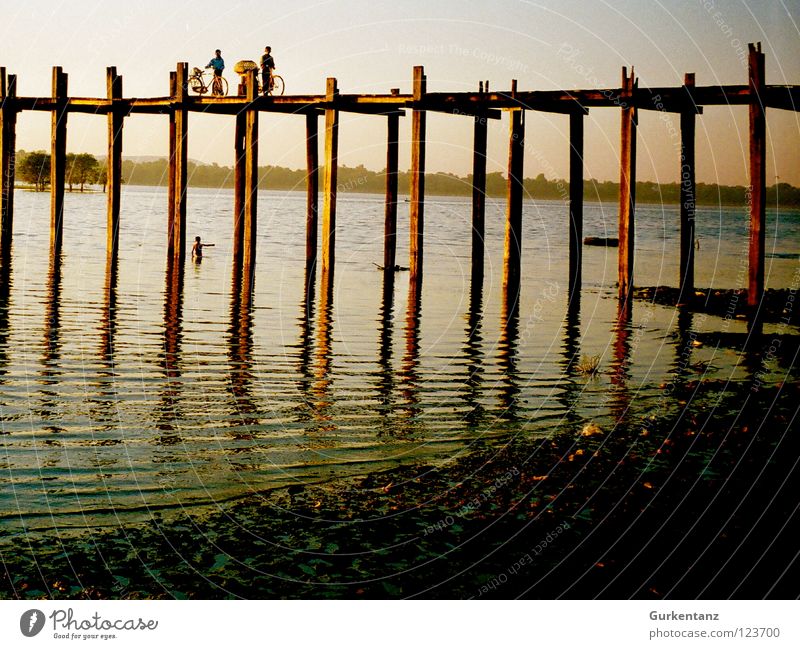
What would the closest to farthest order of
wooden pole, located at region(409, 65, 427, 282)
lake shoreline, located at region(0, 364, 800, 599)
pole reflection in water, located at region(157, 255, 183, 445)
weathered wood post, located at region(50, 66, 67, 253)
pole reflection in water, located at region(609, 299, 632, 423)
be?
lake shoreline, located at region(0, 364, 800, 599) < pole reflection in water, located at region(157, 255, 183, 445) < pole reflection in water, located at region(609, 299, 632, 423) < wooden pole, located at region(409, 65, 427, 282) < weathered wood post, located at region(50, 66, 67, 253)

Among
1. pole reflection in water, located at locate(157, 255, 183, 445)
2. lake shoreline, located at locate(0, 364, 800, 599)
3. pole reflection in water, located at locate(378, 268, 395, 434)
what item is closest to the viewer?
lake shoreline, located at locate(0, 364, 800, 599)

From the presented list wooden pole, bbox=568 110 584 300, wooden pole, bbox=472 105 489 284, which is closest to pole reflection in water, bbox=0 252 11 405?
wooden pole, bbox=472 105 489 284

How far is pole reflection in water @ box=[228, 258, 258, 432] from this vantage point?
1296 centimetres

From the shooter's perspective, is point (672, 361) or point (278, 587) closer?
point (278, 587)

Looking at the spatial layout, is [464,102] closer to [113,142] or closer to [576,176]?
[576,176]

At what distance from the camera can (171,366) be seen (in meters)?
16.1

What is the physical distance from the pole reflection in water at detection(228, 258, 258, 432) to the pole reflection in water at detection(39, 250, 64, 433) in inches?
A: 84.4

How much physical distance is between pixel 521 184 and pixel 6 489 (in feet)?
64.5

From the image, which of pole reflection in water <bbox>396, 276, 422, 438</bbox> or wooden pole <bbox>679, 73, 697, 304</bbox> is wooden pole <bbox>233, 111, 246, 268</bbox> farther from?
wooden pole <bbox>679, 73, 697, 304</bbox>

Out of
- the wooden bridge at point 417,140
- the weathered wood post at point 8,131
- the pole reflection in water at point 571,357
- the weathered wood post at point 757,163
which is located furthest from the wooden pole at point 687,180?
the weathered wood post at point 8,131

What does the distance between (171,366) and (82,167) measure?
161 metres

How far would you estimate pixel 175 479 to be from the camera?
1030 centimetres
